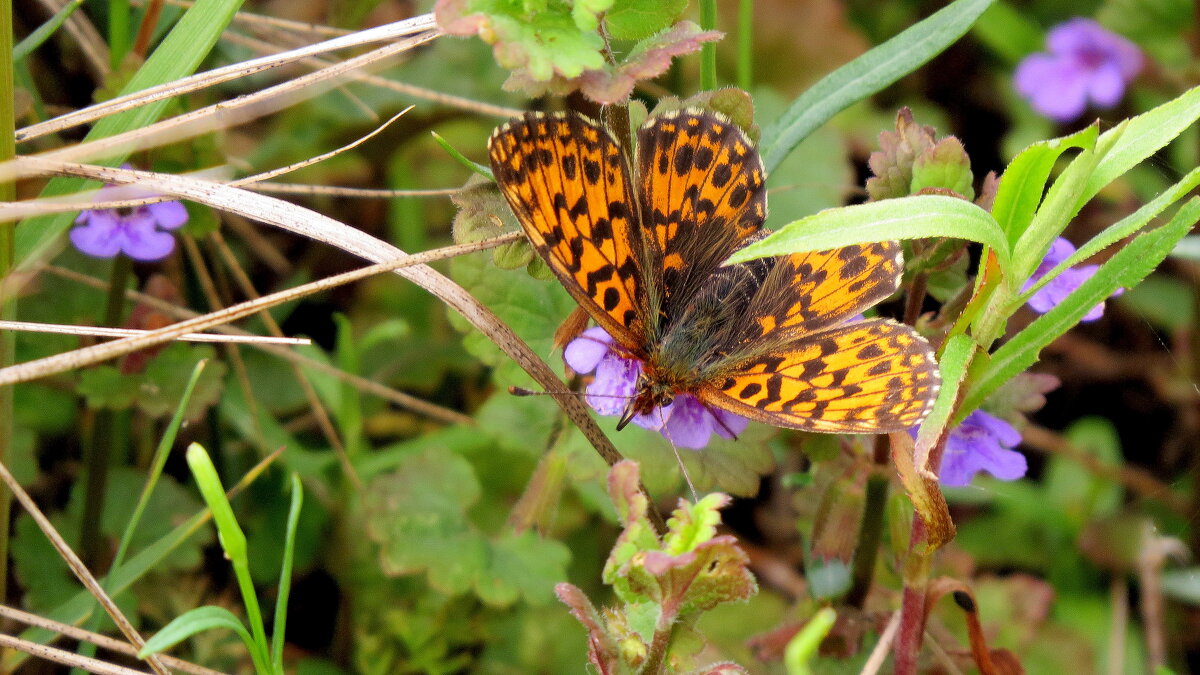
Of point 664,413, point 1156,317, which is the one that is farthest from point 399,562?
point 1156,317

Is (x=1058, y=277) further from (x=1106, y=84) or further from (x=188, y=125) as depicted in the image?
(x=1106, y=84)

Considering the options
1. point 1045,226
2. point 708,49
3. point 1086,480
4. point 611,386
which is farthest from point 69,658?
point 1086,480

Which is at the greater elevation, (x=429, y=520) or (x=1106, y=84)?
(x=1106, y=84)

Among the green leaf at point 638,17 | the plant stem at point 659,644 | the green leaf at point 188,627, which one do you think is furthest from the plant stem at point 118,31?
the plant stem at point 659,644

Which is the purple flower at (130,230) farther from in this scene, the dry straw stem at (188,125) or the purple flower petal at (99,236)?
the dry straw stem at (188,125)

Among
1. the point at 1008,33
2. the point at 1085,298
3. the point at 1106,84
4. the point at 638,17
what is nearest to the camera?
the point at 1085,298
